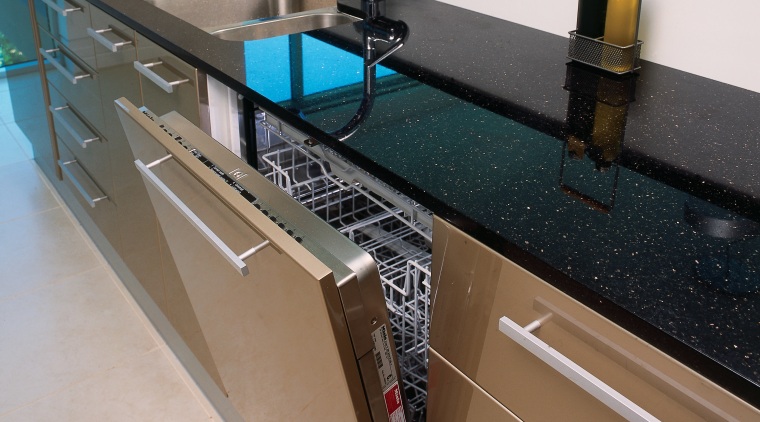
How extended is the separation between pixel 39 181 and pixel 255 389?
190cm

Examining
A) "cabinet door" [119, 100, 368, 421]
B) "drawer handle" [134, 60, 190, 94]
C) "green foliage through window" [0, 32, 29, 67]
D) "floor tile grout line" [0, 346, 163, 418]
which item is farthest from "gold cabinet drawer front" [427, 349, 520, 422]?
"green foliage through window" [0, 32, 29, 67]

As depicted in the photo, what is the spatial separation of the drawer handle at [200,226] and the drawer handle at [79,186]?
101cm

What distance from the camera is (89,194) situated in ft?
7.50

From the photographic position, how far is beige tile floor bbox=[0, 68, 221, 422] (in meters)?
1.91

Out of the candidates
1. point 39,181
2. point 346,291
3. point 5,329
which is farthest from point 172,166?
point 39,181

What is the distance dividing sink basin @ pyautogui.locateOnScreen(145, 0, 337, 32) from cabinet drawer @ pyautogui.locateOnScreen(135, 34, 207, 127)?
0.41m

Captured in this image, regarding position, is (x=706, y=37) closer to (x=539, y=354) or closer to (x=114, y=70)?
(x=539, y=354)

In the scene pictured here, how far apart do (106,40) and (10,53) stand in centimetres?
120

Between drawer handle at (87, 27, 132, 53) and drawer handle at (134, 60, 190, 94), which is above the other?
drawer handle at (87, 27, 132, 53)

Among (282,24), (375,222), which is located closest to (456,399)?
(375,222)

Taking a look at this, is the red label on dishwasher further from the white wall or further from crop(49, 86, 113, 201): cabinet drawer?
crop(49, 86, 113, 201): cabinet drawer

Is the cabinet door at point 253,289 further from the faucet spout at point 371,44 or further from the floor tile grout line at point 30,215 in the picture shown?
the floor tile grout line at point 30,215

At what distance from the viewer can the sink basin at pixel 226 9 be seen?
2066 mm

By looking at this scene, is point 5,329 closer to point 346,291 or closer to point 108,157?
point 108,157
